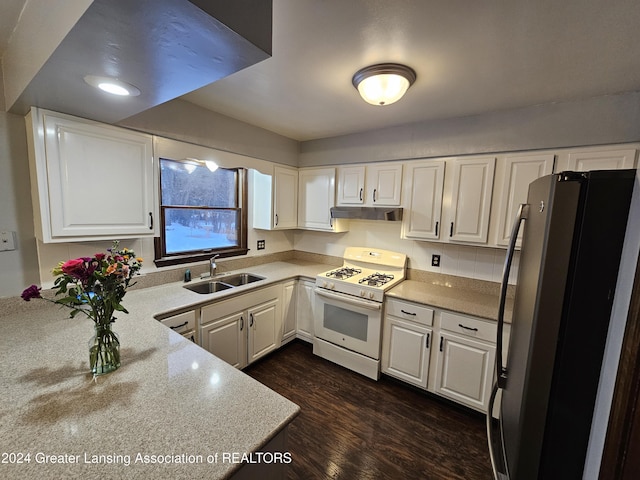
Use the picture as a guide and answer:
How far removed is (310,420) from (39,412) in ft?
5.21

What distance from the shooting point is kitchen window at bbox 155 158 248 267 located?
2.35 meters

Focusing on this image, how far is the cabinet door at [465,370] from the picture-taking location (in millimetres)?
1964

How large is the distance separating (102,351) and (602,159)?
9.97 feet

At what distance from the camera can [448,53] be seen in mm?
1361

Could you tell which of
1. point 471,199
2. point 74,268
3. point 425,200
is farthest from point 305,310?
point 74,268

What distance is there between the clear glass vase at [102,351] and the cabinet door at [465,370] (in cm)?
213

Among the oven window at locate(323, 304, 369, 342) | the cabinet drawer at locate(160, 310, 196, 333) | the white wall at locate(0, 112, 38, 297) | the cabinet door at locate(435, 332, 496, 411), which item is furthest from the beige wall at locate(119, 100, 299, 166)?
the cabinet door at locate(435, 332, 496, 411)

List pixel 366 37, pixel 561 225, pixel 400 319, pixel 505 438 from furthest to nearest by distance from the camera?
pixel 400 319 < pixel 366 37 < pixel 505 438 < pixel 561 225

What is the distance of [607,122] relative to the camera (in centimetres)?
174

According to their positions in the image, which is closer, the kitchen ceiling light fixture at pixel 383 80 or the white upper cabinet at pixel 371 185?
the kitchen ceiling light fixture at pixel 383 80

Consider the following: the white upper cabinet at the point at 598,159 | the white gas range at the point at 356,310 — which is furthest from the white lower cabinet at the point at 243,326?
the white upper cabinet at the point at 598,159

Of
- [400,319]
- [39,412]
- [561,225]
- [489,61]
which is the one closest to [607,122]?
[489,61]

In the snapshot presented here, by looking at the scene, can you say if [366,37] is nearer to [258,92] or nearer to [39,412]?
[258,92]

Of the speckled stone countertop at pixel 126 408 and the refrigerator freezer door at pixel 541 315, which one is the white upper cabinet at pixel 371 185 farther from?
the speckled stone countertop at pixel 126 408
